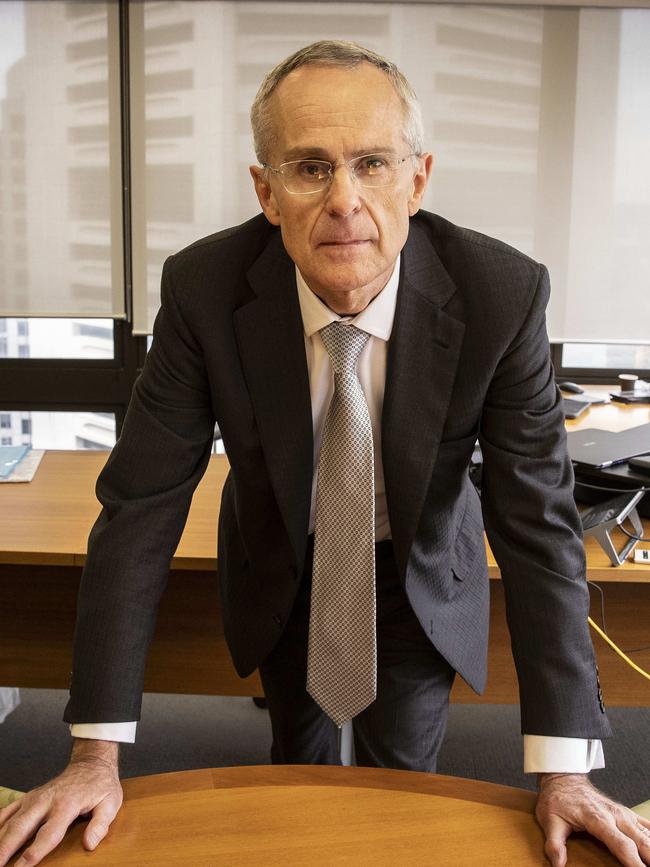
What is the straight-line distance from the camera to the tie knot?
133cm

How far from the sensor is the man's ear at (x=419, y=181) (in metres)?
1.30

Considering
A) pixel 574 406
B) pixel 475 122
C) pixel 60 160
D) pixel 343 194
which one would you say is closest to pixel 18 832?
pixel 343 194

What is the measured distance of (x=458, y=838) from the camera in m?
1.03

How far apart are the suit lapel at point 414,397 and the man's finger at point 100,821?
0.52 meters

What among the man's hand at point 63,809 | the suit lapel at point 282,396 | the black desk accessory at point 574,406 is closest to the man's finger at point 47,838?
the man's hand at point 63,809

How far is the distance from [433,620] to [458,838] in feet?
1.40

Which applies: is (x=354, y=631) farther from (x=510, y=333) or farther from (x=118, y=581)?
(x=510, y=333)

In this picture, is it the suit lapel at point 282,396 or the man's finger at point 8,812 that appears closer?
the man's finger at point 8,812

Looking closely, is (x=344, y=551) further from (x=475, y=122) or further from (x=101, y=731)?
(x=475, y=122)

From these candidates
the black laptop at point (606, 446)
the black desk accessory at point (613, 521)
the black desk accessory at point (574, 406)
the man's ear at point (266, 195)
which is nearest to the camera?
the man's ear at point (266, 195)

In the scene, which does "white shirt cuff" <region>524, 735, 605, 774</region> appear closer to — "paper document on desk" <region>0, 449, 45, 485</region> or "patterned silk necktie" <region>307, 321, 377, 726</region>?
"patterned silk necktie" <region>307, 321, 377, 726</region>

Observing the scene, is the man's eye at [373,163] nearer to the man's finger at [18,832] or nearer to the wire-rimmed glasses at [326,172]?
the wire-rimmed glasses at [326,172]

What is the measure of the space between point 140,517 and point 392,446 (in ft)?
1.17

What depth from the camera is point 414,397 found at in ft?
4.29
